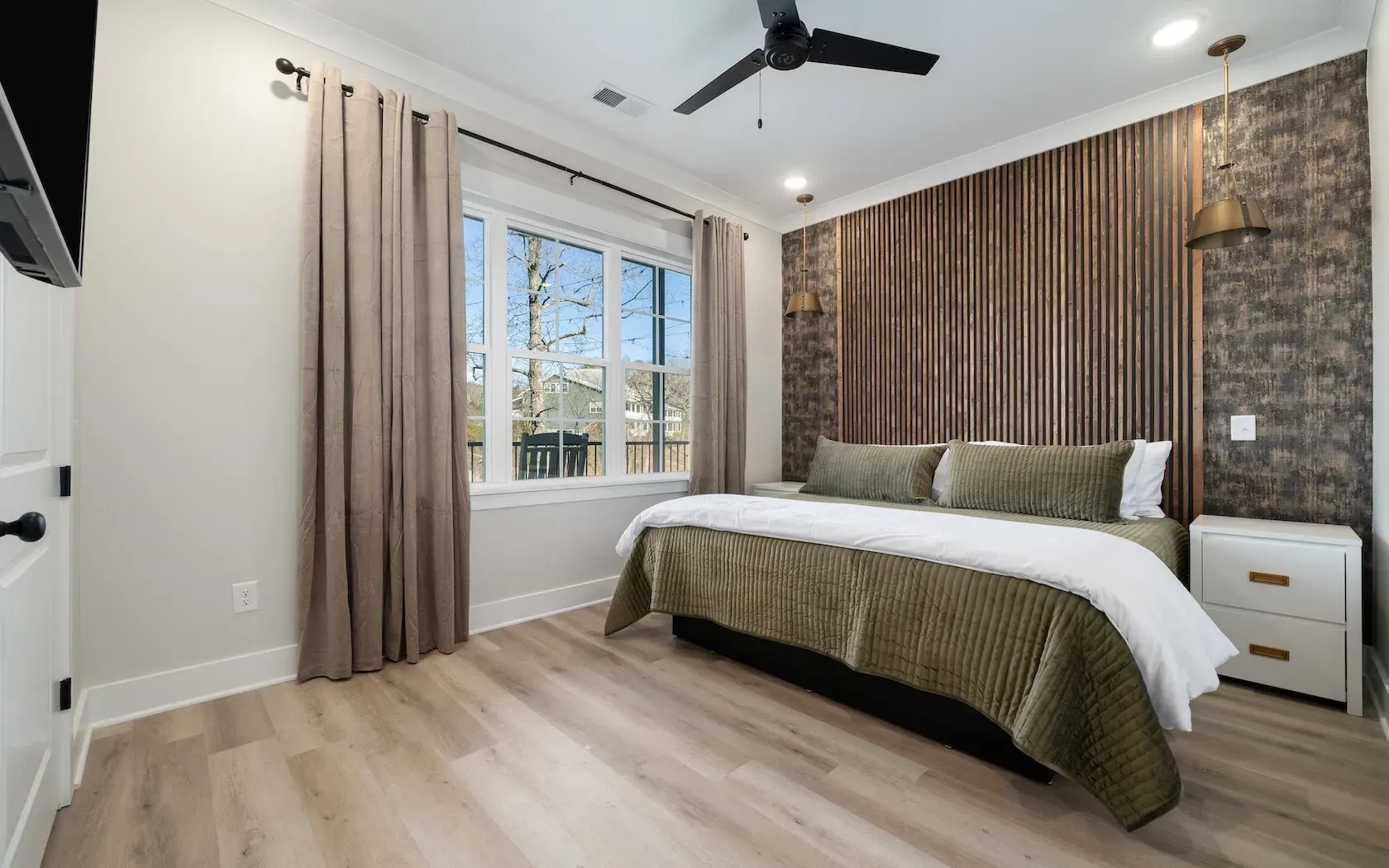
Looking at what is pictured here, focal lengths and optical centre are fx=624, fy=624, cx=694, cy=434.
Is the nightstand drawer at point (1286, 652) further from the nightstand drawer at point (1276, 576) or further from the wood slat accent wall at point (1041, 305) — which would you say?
the wood slat accent wall at point (1041, 305)

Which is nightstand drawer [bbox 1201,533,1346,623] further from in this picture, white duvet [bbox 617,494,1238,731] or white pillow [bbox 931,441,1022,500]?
white pillow [bbox 931,441,1022,500]

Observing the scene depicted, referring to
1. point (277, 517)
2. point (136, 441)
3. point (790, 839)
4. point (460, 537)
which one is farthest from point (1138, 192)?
point (136, 441)

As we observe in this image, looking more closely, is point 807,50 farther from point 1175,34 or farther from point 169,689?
point 169,689

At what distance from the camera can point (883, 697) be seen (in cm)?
211

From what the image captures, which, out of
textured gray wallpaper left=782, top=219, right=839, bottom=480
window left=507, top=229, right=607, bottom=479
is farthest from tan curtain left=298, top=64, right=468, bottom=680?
textured gray wallpaper left=782, top=219, right=839, bottom=480

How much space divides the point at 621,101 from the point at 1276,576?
3434 mm

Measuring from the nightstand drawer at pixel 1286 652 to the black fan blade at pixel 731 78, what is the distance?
2729mm

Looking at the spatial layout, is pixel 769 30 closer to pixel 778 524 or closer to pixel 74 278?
pixel 778 524

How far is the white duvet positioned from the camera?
1.53m

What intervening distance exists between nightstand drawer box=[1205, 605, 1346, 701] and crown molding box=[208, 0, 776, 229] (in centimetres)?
346

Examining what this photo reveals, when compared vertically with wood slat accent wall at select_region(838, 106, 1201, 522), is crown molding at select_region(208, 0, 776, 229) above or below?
above

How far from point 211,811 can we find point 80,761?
0.56 meters

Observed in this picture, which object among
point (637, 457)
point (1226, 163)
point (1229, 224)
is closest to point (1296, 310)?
point (1229, 224)

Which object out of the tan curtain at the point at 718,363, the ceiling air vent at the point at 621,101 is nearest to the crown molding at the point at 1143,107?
the tan curtain at the point at 718,363
